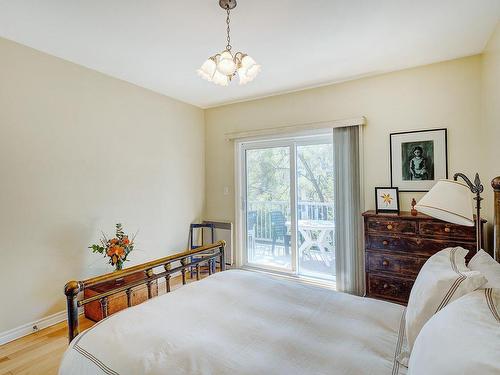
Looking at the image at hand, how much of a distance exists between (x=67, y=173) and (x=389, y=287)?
11.2ft

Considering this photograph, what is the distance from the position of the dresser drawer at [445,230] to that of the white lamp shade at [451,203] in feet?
3.91

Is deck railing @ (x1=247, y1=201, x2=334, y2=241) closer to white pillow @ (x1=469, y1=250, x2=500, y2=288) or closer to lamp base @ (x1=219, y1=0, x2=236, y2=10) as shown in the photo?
white pillow @ (x1=469, y1=250, x2=500, y2=288)

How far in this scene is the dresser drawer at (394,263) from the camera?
256cm

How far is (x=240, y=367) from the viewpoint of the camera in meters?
1.03

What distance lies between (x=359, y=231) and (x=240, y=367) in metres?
2.53

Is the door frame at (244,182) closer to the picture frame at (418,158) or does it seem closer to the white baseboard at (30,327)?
the picture frame at (418,158)

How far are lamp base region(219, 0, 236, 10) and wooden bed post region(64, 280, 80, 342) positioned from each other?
6.28ft

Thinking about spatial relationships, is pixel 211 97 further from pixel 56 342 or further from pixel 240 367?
pixel 240 367

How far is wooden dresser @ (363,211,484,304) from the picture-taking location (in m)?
2.44

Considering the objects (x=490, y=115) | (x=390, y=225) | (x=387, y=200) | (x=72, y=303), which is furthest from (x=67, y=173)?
(x=490, y=115)

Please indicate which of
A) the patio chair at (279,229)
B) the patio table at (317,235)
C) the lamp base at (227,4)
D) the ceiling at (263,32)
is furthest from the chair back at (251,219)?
the lamp base at (227,4)

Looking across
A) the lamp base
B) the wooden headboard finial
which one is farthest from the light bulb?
the wooden headboard finial

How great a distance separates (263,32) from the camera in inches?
87.8

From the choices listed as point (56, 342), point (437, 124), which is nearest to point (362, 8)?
point (437, 124)
